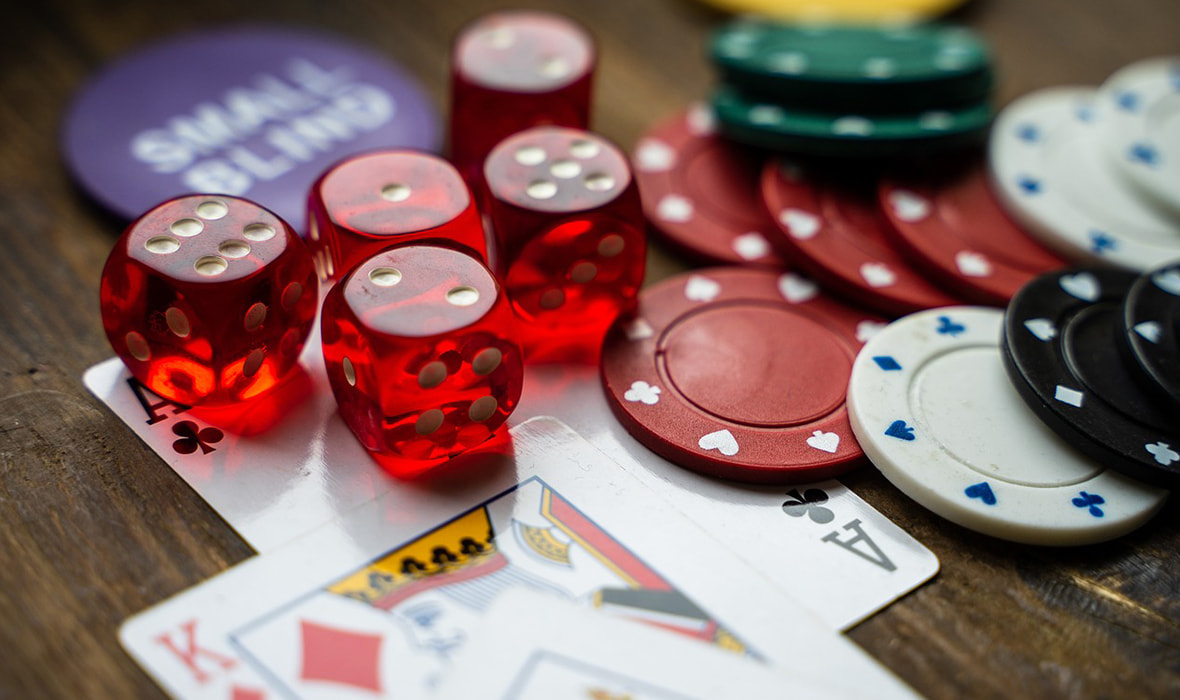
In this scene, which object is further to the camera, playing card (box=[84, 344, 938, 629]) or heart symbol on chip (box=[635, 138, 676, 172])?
heart symbol on chip (box=[635, 138, 676, 172])

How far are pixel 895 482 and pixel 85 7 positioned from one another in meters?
1.46

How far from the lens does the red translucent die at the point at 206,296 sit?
1.10m

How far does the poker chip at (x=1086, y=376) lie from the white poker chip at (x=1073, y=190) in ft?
0.37

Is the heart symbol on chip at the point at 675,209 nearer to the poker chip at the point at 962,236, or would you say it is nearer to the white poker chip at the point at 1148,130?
the poker chip at the point at 962,236

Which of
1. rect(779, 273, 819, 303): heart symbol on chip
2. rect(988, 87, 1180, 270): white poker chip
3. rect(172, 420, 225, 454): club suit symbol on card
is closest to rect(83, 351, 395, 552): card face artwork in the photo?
rect(172, 420, 225, 454): club suit symbol on card

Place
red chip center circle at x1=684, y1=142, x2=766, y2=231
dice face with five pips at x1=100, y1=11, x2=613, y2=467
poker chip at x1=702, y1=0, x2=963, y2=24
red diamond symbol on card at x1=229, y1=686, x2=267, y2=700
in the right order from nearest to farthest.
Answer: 1. red diamond symbol on card at x1=229, y1=686, x2=267, y2=700
2. dice face with five pips at x1=100, y1=11, x2=613, y2=467
3. red chip center circle at x1=684, y1=142, x2=766, y2=231
4. poker chip at x1=702, y1=0, x2=963, y2=24

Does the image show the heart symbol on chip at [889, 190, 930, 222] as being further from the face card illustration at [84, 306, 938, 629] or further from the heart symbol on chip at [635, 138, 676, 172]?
the face card illustration at [84, 306, 938, 629]

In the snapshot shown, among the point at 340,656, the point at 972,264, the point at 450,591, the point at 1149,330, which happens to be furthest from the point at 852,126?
the point at 340,656

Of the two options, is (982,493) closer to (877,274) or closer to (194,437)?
(877,274)

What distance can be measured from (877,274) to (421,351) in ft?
2.05

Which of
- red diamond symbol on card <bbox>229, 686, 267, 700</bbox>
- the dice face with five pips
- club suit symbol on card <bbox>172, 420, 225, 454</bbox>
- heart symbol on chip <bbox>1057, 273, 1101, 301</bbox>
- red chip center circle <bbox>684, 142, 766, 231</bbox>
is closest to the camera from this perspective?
red diamond symbol on card <bbox>229, 686, 267, 700</bbox>

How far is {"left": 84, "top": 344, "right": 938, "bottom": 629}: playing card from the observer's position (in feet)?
3.60

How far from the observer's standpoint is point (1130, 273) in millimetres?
1369

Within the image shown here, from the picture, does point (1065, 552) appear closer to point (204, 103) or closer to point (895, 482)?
point (895, 482)
